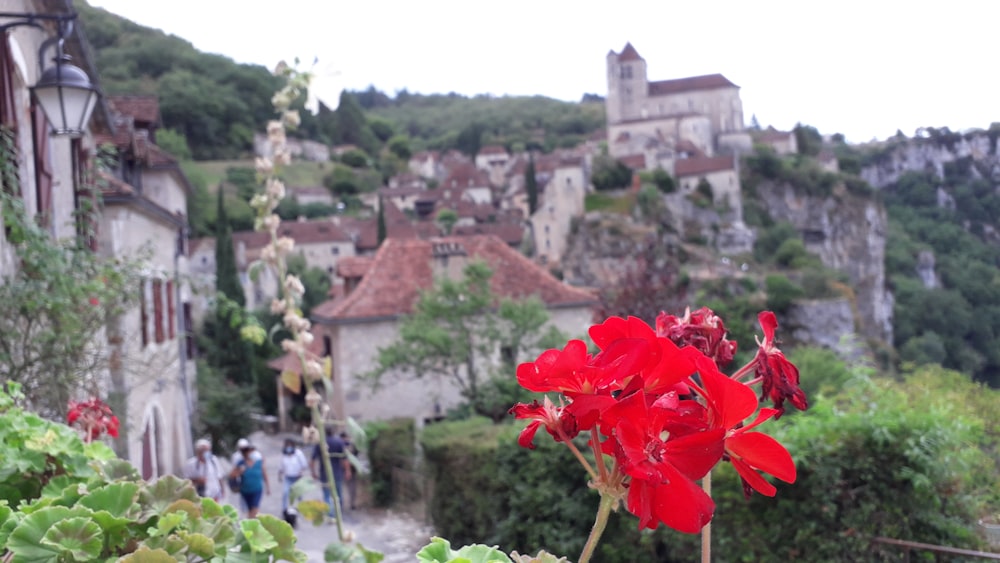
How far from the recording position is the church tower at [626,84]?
9888cm

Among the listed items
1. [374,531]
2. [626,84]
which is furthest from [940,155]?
[626,84]

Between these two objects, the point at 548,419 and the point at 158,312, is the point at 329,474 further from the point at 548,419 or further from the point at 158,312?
the point at 158,312

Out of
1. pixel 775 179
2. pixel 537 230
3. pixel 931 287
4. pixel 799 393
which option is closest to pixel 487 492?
pixel 799 393

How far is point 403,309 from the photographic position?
19984 millimetres

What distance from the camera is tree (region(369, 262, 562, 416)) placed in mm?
15906

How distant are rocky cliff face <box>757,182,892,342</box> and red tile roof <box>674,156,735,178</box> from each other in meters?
7.38

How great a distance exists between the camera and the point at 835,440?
6.22 m

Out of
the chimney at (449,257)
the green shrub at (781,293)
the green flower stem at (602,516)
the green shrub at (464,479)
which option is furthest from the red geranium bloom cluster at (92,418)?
the green shrub at (781,293)

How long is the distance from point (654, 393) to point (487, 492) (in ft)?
30.7

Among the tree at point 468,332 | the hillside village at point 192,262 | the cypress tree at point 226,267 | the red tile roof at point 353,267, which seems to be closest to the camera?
the hillside village at point 192,262

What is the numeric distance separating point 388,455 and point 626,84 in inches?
3549

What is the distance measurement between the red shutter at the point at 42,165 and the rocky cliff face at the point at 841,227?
232ft

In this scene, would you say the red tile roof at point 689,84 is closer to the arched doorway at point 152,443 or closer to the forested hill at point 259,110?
the forested hill at point 259,110

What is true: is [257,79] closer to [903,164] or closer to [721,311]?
[903,164]
